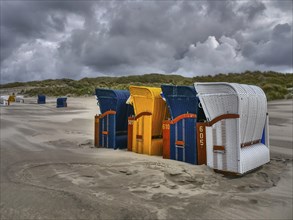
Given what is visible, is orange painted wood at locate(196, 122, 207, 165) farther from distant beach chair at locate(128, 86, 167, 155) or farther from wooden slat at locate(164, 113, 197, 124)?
distant beach chair at locate(128, 86, 167, 155)

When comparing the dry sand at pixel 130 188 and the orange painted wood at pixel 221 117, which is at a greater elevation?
the orange painted wood at pixel 221 117

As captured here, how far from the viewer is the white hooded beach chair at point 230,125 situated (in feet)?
21.3

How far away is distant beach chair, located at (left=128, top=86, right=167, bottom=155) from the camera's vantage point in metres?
8.34

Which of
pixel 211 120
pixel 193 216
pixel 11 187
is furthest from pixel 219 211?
pixel 11 187

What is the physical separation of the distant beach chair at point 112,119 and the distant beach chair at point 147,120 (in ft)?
2.57

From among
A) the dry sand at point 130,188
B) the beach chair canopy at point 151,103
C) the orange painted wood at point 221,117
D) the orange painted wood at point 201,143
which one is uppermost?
the beach chair canopy at point 151,103

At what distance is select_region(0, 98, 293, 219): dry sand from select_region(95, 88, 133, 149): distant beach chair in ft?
1.89

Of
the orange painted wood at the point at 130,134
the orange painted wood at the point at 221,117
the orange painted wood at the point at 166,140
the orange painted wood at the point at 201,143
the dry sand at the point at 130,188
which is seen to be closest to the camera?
the dry sand at the point at 130,188

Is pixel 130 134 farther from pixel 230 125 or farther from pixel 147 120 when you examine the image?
pixel 230 125

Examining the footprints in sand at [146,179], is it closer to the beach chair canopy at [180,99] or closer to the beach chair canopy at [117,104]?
the beach chair canopy at [180,99]

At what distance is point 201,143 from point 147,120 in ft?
5.54

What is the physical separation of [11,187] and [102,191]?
1596 millimetres

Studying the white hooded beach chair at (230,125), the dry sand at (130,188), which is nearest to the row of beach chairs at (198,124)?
the white hooded beach chair at (230,125)

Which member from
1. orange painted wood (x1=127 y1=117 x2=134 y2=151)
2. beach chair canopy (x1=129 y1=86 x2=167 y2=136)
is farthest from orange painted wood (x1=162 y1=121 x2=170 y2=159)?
orange painted wood (x1=127 y1=117 x2=134 y2=151)
